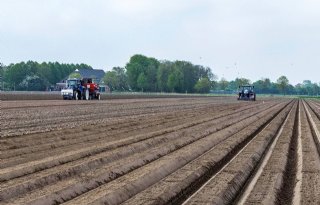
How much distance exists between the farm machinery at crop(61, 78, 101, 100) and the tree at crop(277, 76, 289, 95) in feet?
476

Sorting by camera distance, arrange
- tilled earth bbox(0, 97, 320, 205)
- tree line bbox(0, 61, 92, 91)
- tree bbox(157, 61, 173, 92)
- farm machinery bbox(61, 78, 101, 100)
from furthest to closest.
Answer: tree bbox(157, 61, 173, 92), tree line bbox(0, 61, 92, 91), farm machinery bbox(61, 78, 101, 100), tilled earth bbox(0, 97, 320, 205)

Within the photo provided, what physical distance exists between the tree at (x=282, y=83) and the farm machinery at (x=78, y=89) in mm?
145213

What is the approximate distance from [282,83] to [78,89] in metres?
148

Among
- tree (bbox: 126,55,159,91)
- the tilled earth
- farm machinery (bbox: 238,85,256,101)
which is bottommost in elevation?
the tilled earth

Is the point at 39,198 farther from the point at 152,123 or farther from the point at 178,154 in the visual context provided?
the point at 152,123

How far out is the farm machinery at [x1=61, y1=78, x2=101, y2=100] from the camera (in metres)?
41.2

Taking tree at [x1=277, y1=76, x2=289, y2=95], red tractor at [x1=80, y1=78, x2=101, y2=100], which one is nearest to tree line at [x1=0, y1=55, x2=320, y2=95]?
tree at [x1=277, y1=76, x2=289, y2=95]

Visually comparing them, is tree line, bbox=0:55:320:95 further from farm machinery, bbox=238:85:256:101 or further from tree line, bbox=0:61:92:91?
farm machinery, bbox=238:85:256:101

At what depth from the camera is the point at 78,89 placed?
41.4 metres

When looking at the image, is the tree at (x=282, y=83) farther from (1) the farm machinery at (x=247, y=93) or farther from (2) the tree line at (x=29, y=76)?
(1) the farm machinery at (x=247, y=93)

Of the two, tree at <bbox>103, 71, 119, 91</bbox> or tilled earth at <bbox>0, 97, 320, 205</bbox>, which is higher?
tree at <bbox>103, 71, 119, 91</bbox>

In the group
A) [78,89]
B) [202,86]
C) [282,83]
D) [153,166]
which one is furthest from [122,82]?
[153,166]

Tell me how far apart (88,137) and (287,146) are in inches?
237

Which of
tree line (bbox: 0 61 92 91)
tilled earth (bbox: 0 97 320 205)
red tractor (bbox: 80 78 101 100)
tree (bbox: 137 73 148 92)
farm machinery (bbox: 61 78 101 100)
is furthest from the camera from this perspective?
tree (bbox: 137 73 148 92)
